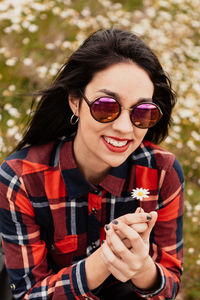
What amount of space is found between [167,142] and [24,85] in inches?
61.4

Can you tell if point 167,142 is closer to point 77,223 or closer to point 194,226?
point 194,226

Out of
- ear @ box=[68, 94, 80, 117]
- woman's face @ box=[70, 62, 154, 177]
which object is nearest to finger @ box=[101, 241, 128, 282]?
woman's face @ box=[70, 62, 154, 177]

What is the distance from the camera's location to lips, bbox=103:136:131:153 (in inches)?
61.3

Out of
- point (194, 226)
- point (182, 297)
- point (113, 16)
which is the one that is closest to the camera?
point (182, 297)

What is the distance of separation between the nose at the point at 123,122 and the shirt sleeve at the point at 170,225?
0.40m

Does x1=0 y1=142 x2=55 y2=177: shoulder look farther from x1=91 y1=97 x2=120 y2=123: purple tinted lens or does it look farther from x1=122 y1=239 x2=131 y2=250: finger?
x1=122 y1=239 x2=131 y2=250: finger

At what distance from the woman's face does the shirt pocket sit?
0.45m

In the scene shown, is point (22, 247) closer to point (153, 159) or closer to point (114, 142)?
point (114, 142)

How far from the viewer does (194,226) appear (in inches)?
116

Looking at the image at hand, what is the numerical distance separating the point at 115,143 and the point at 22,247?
612 millimetres

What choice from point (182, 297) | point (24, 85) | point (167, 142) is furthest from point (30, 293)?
point (24, 85)

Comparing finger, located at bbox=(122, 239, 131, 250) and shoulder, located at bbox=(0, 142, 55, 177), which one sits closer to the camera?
finger, located at bbox=(122, 239, 131, 250)

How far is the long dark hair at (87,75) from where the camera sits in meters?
1.57

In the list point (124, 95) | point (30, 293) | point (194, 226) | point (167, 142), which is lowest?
point (194, 226)
